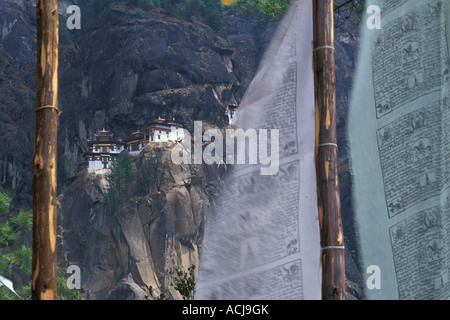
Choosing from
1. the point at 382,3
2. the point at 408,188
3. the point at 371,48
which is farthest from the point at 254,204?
the point at 382,3

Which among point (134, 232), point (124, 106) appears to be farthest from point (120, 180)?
point (124, 106)

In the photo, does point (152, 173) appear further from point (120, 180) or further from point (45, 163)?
point (45, 163)

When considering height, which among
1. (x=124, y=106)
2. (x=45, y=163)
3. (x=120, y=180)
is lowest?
(x=45, y=163)

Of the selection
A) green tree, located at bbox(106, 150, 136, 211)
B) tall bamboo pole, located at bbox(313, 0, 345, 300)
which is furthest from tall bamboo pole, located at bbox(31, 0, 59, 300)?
green tree, located at bbox(106, 150, 136, 211)

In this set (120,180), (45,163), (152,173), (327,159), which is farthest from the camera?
(152,173)

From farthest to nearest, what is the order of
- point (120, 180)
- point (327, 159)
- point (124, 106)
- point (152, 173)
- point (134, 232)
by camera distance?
1. point (124, 106)
2. point (152, 173)
3. point (120, 180)
4. point (134, 232)
5. point (327, 159)

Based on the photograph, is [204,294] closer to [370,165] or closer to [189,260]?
[370,165]

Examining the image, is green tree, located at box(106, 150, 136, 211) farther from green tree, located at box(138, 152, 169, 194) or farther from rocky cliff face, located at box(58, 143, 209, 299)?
green tree, located at box(138, 152, 169, 194)

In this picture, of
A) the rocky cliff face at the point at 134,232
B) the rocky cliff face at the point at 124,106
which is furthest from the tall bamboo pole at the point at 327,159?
the rocky cliff face at the point at 134,232
